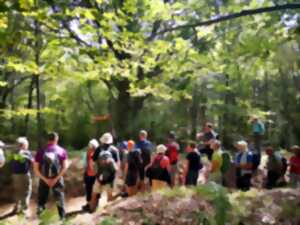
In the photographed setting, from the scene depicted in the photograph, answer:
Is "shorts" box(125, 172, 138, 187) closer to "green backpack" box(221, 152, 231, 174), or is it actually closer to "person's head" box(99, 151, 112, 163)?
"person's head" box(99, 151, 112, 163)

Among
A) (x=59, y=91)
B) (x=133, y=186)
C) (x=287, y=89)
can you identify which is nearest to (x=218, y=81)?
(x=287, y=89)

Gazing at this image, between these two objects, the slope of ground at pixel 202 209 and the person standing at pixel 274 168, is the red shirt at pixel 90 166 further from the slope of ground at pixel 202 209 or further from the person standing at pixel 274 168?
the person standing at pixel 274 168

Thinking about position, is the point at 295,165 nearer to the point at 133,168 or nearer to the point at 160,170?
the point at 160,170

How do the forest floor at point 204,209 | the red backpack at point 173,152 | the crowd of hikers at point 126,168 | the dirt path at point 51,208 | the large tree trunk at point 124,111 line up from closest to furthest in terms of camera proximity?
1. the forest floor at point 204,209
2. the crowd of hikers at point 126,168
3. the dirt path at point 51,208
4. the red backpack at point 173,152
5. the large tree trunk at point 124,111

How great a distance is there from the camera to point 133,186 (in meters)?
10.7

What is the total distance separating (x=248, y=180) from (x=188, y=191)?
3.94m

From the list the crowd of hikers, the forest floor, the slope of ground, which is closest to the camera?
the forest floor

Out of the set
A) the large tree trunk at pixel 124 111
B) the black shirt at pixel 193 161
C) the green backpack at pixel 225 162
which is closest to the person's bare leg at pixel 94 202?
the black shirt at pixel 193 161

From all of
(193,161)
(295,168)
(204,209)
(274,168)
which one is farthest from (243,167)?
(204,209)

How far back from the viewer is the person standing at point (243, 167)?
11.1m

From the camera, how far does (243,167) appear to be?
11062mm

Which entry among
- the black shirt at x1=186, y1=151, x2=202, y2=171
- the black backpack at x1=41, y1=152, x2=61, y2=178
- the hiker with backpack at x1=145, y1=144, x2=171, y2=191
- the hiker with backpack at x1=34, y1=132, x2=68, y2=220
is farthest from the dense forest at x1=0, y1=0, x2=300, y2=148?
the black shirt at x1=186, y1=151, x2=202, y2=171

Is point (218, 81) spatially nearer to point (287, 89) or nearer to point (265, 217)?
point (287, 89)

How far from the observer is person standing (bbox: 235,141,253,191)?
436 inches
